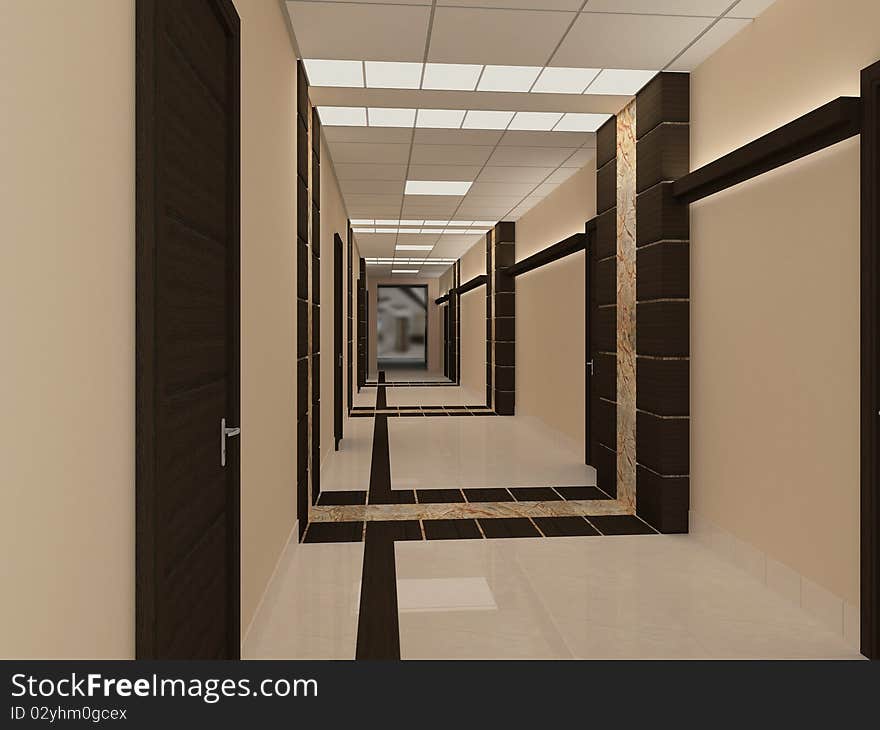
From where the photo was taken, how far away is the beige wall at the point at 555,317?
936cm

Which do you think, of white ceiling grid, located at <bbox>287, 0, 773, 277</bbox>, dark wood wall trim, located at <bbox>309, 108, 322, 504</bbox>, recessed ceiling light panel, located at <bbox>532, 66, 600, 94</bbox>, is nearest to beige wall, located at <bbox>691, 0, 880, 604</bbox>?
white ceiling grid, located at <bbox>287, 0, 773, 277</bbox>

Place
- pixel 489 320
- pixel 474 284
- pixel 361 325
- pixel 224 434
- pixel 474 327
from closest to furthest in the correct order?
1. pixel 224 434
2. pixel 489 320
3. pixel 474 284
4. pixel 474 327
5. pixel 361 325

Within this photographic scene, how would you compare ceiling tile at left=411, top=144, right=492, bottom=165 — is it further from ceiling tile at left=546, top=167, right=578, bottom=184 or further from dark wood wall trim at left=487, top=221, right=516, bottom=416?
dark wood wall trim at left=487, top=221, right=516, bottom=416

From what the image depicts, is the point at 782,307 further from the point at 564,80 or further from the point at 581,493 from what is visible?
the point at 581,493

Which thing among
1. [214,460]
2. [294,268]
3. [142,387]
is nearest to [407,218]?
[294,268]

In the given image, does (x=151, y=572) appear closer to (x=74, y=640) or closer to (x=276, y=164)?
(x=74, y=640)

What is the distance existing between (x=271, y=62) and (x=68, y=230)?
9.92 ft

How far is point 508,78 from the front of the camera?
581 cm

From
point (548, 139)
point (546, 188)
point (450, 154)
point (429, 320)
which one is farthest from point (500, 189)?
point (429, 320)

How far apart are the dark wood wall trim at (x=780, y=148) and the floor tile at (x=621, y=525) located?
2529 millimetres

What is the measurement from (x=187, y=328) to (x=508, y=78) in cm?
426

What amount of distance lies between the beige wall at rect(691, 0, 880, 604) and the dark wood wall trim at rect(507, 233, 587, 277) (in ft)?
10.3

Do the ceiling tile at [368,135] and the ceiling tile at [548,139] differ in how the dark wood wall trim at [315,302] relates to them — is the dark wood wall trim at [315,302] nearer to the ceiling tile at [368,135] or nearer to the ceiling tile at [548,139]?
the ceiling tile at [368,135]

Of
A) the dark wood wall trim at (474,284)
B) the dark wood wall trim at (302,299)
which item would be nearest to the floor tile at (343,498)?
the dark wood wall trim at (302,299)
